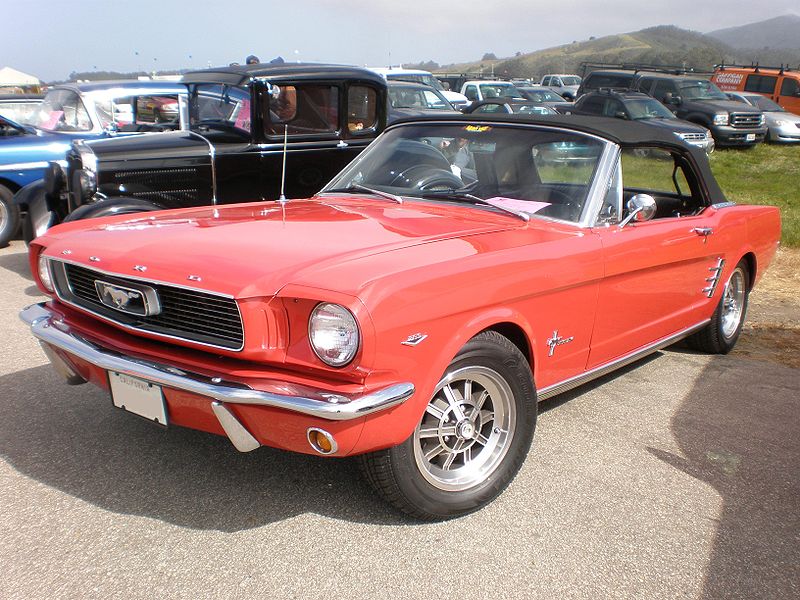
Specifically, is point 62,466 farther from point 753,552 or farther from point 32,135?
point 32,135

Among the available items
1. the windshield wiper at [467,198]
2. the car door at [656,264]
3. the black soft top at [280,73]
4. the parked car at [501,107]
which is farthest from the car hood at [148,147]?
the parked car at [501,107]

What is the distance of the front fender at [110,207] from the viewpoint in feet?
18.8

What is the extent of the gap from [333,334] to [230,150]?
4.52 metres

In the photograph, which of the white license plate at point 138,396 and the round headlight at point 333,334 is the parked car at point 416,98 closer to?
the white license plate at point 138,396

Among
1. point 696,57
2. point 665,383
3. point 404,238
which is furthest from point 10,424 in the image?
point 696,57

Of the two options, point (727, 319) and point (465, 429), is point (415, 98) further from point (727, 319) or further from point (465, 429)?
point (465, 429)

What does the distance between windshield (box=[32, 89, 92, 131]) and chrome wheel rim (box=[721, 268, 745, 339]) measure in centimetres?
696

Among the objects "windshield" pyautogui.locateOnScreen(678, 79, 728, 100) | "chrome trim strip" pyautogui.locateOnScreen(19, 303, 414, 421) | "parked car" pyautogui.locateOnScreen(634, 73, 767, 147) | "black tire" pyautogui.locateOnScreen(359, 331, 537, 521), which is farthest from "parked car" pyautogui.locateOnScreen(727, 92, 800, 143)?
"chrome trim strip" pyautogui.locateOnScreen(19, 303, 414, 421)

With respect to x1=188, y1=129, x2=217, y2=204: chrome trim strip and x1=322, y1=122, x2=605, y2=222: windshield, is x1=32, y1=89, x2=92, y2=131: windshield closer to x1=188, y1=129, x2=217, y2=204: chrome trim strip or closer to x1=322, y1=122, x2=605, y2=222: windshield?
x1=188, y1=129, x2=217, y2=204: chrome trim strip

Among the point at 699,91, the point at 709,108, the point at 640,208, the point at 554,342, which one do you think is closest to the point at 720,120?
the point at 709,108

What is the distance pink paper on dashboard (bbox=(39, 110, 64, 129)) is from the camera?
29.5 feet

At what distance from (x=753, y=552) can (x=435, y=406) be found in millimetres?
1285

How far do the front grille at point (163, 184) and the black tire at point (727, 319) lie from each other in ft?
13.9

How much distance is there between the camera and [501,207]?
3.74 metres
